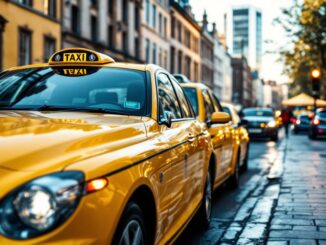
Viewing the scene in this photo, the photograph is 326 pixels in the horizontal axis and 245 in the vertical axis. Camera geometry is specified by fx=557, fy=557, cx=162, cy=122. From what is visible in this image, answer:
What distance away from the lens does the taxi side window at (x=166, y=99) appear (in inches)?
177

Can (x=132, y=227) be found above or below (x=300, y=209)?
above

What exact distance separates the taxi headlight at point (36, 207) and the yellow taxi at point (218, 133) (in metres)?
4.12

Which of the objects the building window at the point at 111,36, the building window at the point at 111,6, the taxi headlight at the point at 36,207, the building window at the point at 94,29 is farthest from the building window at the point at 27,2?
the taxi headlight at the point at 36,207

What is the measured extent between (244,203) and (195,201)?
103 inches

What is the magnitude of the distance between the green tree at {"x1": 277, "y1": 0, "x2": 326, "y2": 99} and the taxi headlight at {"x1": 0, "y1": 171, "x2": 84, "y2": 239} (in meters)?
33.0

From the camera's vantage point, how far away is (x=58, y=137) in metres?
3.04

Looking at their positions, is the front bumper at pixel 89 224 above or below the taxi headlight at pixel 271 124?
above

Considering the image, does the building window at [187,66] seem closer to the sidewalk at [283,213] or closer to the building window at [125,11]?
the building window at [125,11]

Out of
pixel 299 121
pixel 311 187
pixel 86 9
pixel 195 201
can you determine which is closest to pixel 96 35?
pixel 86 9

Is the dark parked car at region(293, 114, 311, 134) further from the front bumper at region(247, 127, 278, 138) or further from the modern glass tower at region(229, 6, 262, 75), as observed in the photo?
the modern glass tower at region(229, 6, 262, 75)

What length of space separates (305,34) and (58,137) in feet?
120

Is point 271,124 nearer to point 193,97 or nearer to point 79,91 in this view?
point 193,97

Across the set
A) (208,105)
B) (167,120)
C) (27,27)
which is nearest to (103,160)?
(167,120)

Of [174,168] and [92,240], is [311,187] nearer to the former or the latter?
[174,168]
